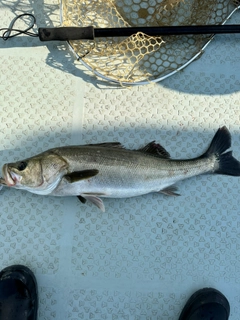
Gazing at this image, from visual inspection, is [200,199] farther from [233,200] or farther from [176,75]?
[176,75]

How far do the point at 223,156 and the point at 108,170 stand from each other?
75 centimetres

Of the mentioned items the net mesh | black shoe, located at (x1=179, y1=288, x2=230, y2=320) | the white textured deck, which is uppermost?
the net mesh

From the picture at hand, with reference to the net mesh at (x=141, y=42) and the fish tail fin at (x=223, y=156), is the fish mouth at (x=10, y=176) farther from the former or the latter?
the fish tail fin at (x=223, y=156)

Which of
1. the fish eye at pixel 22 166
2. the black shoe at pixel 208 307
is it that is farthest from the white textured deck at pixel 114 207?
the fish eye at pixel 22 166

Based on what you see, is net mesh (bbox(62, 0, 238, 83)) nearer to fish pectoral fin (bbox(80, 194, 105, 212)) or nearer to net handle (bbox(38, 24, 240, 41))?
net handle (bbox(38, 24, 240, 41))

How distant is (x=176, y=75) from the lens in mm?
2324

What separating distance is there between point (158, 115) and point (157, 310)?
1.30 metres

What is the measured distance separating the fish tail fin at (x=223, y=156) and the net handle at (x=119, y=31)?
0.70m

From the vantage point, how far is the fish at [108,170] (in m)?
1.89

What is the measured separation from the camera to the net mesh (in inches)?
89.5

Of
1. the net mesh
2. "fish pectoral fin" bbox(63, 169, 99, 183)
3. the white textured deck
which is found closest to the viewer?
"fish pectoral fin" bbox(63, 169, 99, 183)

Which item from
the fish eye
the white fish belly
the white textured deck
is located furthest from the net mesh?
the fish eye

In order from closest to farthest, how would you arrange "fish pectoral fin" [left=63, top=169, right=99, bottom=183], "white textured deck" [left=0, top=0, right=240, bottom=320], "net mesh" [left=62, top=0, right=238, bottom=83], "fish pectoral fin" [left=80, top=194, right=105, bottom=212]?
"fish pectoral fin" [left=63, top=169, right=99, bottom=183], "fish pectoral fin" [left=80, top=194, right=105, bottom=212], "white textured deck" [left=0, top=0, right=240, bottom=320], "net mesh" [left=62, top=0, right=238, bottom=83]

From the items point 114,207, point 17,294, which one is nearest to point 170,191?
point 114,207
